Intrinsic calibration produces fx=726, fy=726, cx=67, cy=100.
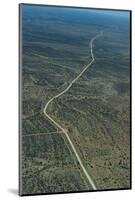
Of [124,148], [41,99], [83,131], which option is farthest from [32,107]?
[124,148]

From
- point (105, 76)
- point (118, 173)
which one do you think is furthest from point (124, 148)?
point (105, 76)

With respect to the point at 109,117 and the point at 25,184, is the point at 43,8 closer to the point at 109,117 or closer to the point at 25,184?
the point at 109,117

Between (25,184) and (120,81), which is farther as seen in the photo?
(120,81)

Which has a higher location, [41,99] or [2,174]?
[41,99]

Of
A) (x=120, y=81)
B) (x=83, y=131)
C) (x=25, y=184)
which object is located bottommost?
(x=25, y=184)

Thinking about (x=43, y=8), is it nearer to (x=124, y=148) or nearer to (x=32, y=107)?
(x=32, y=107)

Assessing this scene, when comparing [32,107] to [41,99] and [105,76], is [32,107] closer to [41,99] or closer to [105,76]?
[41,99]

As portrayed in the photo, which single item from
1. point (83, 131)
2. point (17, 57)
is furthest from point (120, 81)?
point (17, 57)

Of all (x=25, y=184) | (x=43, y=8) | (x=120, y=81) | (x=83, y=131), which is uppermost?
(x=43, y=8)
